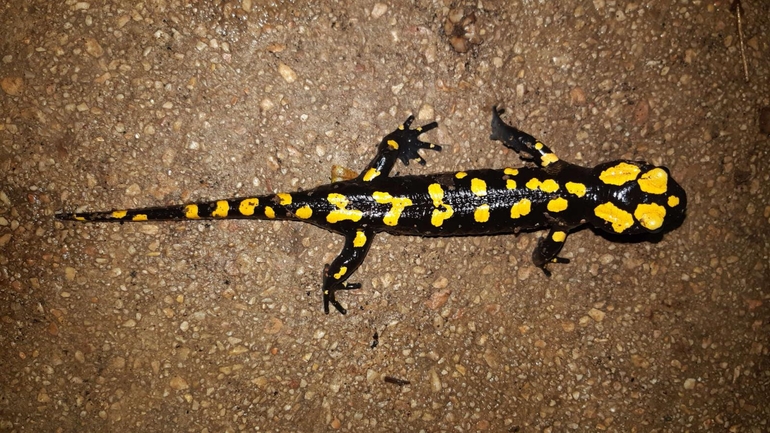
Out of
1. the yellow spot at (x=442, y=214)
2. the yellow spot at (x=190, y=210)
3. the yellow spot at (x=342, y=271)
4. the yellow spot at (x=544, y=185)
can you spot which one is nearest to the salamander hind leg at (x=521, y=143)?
the yellow spot at (x=544, y=185)

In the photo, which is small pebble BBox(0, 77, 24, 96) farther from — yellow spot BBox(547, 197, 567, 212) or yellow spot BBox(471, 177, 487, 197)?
yellow spot BBox(547, 197, 567, 212)

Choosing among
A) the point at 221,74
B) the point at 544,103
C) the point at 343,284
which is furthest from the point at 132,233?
the point at 544,103

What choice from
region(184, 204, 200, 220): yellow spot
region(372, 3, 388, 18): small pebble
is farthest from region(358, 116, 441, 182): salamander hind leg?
region(184, 204, 200, 220): yellow spot

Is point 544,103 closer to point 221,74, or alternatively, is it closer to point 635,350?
point 635,350

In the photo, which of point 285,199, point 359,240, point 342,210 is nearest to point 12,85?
point 285,199

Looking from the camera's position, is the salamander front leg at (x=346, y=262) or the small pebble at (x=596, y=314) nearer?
the salamander front leg at (x=346, y=262)

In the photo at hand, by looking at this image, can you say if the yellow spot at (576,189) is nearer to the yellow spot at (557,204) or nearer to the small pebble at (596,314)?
the yellow spot at (557,204)
